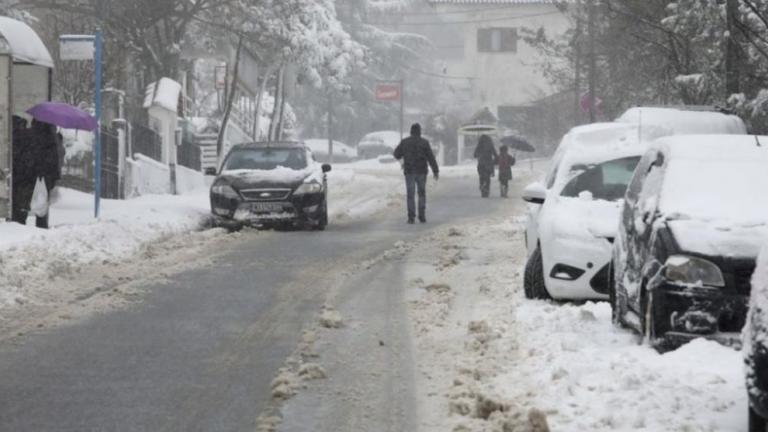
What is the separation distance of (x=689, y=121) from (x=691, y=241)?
7.37m

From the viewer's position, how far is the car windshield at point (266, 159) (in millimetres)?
22203

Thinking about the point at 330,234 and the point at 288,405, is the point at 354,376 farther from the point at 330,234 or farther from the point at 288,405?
the point at 330,234

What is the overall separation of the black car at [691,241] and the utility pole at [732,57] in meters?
9.61

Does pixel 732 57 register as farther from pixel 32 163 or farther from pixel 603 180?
pixel 32 163

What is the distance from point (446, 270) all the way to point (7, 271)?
453 cm

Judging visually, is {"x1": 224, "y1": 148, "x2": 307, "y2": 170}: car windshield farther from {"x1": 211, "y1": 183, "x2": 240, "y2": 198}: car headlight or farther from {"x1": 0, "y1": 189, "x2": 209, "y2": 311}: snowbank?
{"x1": 0, "y1": 189, "x2": 209, "y2": 311}: snowbank

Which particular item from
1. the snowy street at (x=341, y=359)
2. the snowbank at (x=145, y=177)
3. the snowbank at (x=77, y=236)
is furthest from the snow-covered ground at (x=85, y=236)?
the snowbank at (x=145, y=177)

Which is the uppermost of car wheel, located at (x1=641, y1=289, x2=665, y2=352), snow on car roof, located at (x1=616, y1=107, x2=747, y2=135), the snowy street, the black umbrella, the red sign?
the red sign

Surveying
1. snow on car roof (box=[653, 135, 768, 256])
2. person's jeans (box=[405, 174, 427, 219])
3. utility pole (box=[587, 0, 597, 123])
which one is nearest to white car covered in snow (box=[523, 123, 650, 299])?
snow on car roof (box=[653, 135, 768, 256])

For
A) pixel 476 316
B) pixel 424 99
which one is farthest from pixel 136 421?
pixel 424 99

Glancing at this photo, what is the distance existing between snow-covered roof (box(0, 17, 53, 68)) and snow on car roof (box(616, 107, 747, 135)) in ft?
29.0

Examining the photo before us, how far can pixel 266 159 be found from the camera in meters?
22.4

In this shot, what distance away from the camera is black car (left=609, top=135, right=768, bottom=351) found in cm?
775

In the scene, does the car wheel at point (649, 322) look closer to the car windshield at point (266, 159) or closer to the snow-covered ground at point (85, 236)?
the snow-covered ground at point (85, 236)
